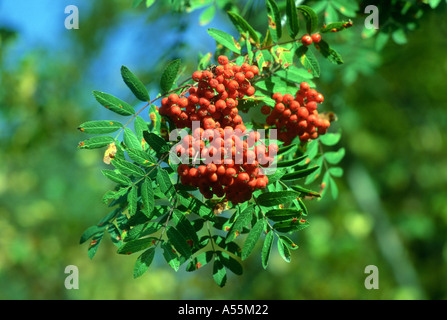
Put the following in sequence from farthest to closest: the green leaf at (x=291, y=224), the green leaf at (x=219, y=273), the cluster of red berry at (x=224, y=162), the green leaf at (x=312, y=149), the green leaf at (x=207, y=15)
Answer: the green leaf at (x=207, y=15) < the green leaf at (x=312, y=149) < the green leaf at (x=219, y=273) < the green leaf at (x=291, y=224) < the cluster of red berry at (x=224, y=162)

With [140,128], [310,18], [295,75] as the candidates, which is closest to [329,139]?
[295,75]

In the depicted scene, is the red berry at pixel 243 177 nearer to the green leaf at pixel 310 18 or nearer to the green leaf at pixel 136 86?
the green leaf at pixel 136 86

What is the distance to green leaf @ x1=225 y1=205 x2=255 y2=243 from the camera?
1.16m

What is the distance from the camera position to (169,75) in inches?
48.1

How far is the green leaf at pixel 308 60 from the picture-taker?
1.32 m

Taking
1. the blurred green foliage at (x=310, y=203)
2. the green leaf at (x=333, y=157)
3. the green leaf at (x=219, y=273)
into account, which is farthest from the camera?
the blurred green foliage at (x=310, y=203)

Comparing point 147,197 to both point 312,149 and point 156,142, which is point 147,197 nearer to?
point 156,142

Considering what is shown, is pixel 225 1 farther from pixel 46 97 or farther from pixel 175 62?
pixel 46 97

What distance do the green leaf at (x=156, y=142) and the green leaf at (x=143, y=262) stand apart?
0.29m

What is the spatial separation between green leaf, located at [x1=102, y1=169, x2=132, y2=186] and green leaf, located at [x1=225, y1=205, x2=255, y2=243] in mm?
303

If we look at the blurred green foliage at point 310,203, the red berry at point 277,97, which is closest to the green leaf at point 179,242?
the red berry at point 277,97

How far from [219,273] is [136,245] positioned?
0.87 ft

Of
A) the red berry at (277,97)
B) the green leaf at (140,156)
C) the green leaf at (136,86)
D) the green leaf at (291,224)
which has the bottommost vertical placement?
the green leaf at (291,224)

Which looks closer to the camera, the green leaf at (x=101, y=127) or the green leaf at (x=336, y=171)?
the green leaf at (x=101, y=127)
